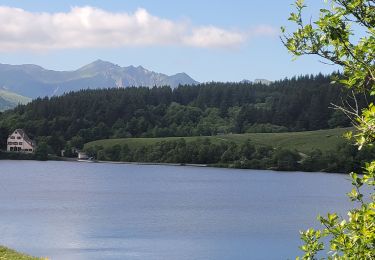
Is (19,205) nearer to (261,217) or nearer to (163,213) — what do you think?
(163,213)

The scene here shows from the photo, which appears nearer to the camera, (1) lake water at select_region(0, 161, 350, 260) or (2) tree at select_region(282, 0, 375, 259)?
(2) tree at select_region(282, 0, 375, 259)

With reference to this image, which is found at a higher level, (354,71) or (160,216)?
(354,71)

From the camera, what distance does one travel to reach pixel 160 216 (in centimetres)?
9812

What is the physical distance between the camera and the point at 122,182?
175m

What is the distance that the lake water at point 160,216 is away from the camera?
220 feet

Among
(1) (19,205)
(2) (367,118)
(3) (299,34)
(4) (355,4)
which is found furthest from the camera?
(1) (19,205)

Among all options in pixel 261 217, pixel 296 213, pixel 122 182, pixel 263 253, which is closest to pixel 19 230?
pixel 263 253

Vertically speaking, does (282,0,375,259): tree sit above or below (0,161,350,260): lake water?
above

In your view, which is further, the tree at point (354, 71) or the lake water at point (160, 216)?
the lake water at point (160, 216)

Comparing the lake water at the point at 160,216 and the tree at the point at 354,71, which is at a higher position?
the tree at the point at 354,71

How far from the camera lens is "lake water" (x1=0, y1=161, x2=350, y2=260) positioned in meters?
67.1

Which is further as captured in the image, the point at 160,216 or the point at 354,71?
the point at 160,216

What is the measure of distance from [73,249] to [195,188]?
310 ft

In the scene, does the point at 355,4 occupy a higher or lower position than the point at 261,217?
higher
